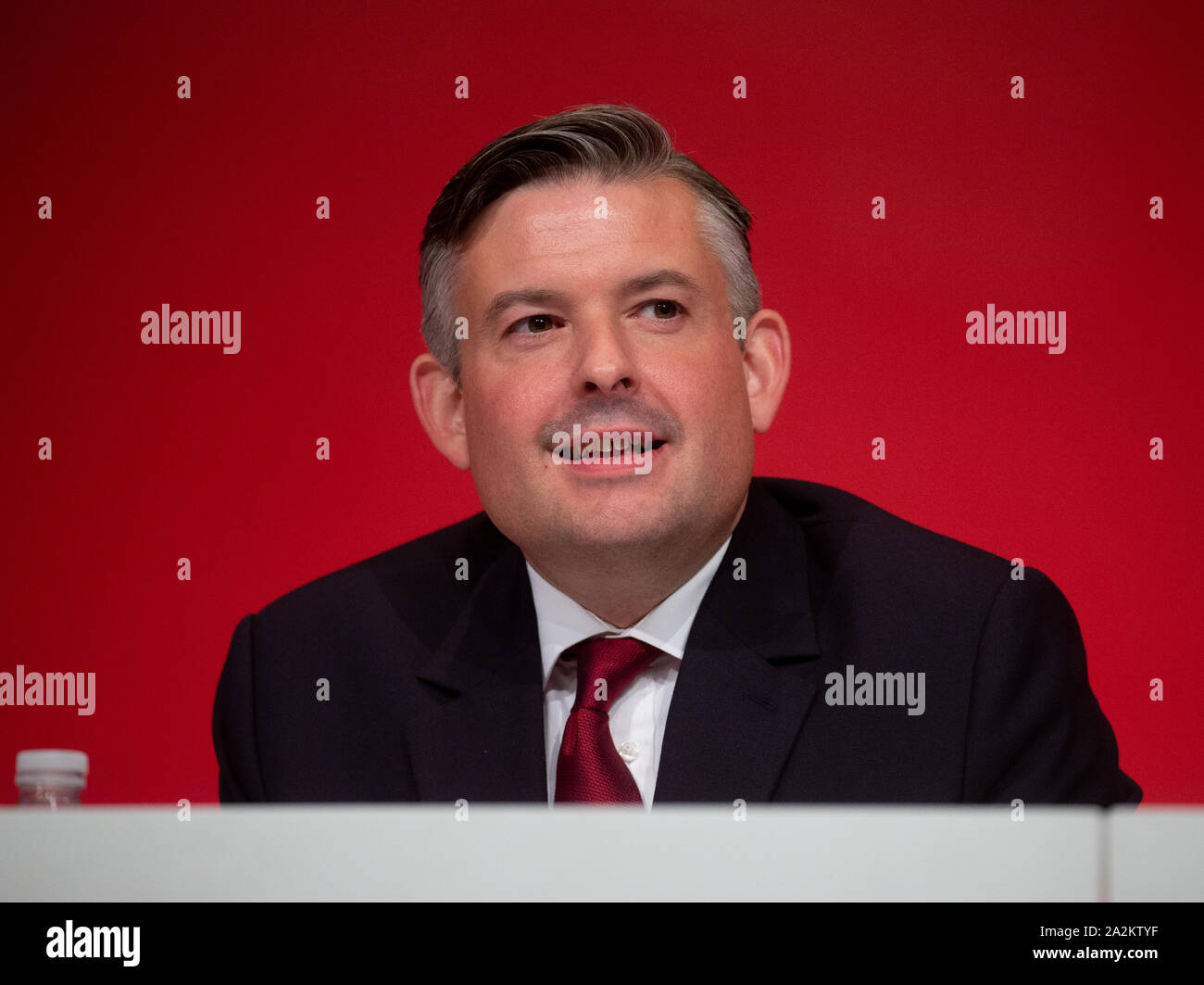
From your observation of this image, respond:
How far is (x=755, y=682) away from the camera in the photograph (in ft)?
6.61

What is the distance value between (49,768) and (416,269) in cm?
97

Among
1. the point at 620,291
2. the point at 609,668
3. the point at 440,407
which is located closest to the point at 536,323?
the point at 620,291

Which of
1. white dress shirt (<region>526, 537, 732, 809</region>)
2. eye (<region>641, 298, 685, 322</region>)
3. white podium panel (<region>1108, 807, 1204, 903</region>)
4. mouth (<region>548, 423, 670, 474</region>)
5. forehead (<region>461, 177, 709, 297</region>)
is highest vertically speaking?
forehead (<region>461, 177, 709, 297</region>)

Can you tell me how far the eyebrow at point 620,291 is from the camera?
2082 millimetres

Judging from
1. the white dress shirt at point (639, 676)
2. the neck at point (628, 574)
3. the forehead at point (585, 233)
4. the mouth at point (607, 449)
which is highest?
the forehead at point (585, 233)

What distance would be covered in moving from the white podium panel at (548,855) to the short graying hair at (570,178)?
829 mm

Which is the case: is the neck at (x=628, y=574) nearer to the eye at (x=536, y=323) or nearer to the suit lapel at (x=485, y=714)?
the suit lapel at (x=485, y=714)

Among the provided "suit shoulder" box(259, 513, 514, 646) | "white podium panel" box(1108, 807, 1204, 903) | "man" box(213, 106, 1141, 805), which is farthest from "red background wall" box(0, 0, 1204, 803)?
"white podium panel" box(1108, 807, 1204, 903)

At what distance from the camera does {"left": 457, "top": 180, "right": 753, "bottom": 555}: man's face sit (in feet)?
6.71

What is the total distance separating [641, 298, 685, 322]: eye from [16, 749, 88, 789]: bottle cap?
3.31 ft

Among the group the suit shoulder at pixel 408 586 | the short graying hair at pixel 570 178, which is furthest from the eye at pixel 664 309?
the suit shoulder at pixel 408 586

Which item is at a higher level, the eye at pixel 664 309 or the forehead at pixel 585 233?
the forehead at pixel 585 233

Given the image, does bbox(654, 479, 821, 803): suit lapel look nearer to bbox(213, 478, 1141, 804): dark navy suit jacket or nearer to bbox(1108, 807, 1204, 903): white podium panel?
bbox(213, 478, 1141, 804): dark navy suit jacket
